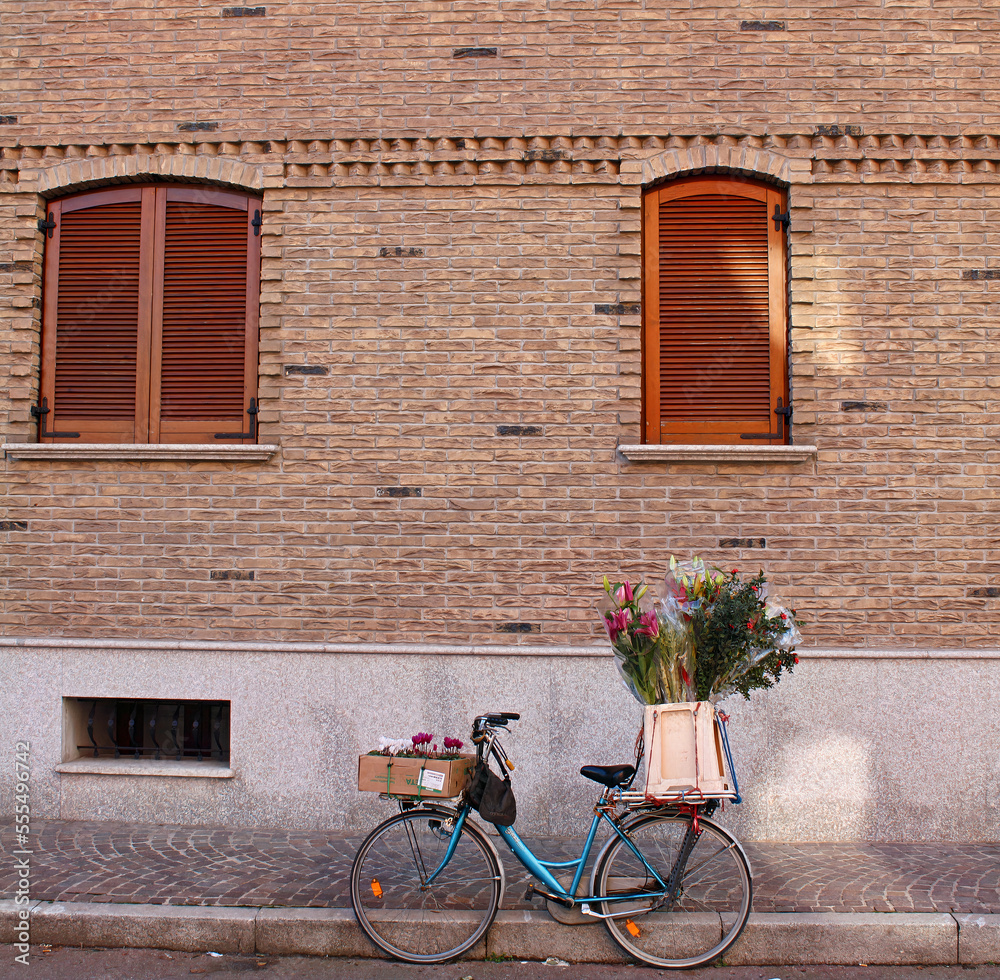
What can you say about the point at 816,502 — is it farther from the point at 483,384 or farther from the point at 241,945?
the point at 241,945

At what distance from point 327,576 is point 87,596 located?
5.83 feet

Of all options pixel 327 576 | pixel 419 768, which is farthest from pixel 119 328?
pixel 419 768

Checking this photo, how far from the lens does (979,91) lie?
602 centimetres

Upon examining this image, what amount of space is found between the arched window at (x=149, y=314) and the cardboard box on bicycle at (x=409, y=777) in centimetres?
319

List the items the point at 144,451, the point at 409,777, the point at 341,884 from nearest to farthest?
the point at 409,777, the point at 341,884, the point at 144,451

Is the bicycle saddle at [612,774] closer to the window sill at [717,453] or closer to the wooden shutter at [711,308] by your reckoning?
the window sill at [717,453]

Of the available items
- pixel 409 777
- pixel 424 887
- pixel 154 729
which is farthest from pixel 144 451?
pixel 424 887

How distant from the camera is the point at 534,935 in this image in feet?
13.7

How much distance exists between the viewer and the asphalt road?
3955mm

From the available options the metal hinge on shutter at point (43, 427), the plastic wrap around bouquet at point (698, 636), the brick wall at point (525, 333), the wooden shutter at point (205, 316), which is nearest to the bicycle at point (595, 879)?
the plastic wrap around bouquet at point (698, 636)

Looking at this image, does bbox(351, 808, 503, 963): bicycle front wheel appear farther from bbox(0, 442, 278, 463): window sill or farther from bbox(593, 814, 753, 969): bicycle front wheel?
bbox(0, 442, 278, 463): window sill

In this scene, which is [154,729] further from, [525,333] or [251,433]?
→ [525,333]

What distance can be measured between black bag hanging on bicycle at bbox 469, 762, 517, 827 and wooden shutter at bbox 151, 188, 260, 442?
11.0ft

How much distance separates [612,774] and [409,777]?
986mm
